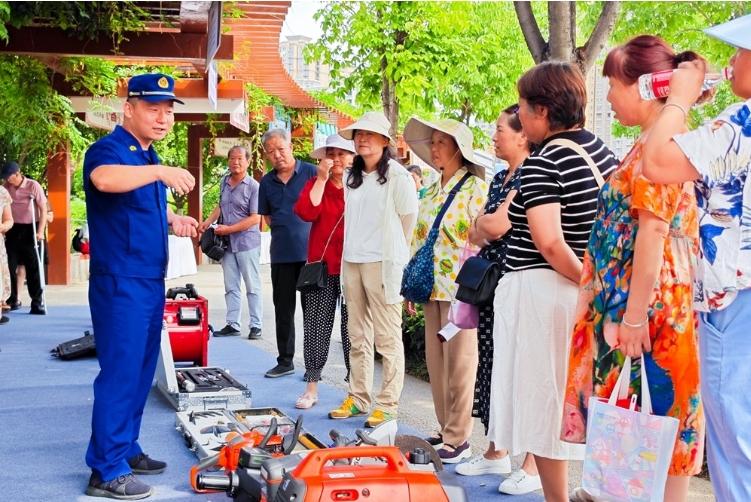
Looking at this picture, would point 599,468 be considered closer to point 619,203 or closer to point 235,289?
point 619,203

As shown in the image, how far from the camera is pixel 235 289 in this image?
10.4 metres

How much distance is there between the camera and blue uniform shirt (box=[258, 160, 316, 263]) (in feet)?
26.3

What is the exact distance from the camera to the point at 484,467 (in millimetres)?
5016

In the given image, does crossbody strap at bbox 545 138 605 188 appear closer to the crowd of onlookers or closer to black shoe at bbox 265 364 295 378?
the crowd of onlookers

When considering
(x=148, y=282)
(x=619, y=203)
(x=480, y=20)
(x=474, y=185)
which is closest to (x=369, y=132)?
(x=474, y=185)

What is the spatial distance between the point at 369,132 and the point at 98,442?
2.61m

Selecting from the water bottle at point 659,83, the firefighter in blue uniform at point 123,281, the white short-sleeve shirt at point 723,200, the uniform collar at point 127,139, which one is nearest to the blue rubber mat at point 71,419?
the firefighter in blue uniform at point 123,281

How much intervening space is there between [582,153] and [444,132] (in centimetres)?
178

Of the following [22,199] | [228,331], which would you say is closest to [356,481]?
[228,331]

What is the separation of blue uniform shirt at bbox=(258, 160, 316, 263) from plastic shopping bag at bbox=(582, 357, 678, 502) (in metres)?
5.23

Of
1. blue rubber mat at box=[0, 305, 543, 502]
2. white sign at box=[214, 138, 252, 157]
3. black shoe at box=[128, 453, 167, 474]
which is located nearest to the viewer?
blue rubber mat at box=[0, 305, 543, 502]

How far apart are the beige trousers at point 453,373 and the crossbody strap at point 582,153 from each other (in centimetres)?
171

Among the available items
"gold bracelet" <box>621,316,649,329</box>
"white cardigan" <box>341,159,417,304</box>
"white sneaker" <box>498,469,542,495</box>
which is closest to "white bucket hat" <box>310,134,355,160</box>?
"white cardigan" <box>341,159,417,304</box>

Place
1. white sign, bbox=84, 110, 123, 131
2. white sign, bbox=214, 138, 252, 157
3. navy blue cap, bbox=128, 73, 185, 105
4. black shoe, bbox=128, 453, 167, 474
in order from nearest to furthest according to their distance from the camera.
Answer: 1. navy blue cap, bbox=128, 73, 185, 105
2. black shoe, bbox=128, 453, 167, 474
3. white sign, bbox=84, 110, 123, 131
4. white sign, bbox=214, 138, 252, 157
